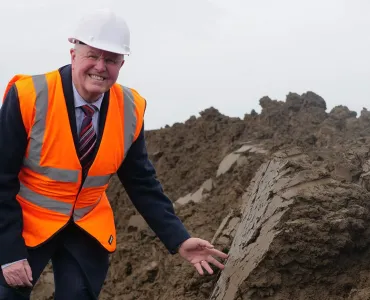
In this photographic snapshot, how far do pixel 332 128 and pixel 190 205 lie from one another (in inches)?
82.8

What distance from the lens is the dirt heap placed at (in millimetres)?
4012

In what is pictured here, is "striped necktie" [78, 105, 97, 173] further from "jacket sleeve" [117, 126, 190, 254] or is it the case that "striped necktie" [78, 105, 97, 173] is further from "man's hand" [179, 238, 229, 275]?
"man's hand" [179, 238, 229, 275]

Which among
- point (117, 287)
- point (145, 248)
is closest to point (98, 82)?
point (117, 287)

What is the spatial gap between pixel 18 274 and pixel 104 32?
4.22 feet

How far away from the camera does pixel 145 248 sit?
7.36 meters

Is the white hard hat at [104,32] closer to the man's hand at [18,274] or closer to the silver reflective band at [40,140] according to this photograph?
the silver reflective band at [40,140]

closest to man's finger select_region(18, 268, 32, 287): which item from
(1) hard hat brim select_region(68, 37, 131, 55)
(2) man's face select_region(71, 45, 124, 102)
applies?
(2) man's face select_region(71, 45, 124, 102)

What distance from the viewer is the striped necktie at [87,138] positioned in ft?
→ 11.2

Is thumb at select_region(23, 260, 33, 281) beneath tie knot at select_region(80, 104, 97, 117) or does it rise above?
beneath

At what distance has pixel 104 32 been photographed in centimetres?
328

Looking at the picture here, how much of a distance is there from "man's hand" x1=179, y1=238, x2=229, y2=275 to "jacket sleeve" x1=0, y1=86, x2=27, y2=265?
949mm

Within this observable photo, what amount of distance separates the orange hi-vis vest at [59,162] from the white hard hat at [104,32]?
0.91 ft

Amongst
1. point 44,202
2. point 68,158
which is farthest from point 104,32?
point 44,202

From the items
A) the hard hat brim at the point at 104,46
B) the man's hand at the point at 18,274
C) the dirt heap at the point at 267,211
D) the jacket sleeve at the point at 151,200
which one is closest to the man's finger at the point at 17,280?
the man's hand at the point at 18,274
